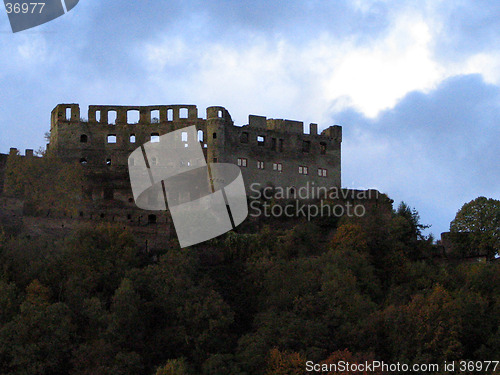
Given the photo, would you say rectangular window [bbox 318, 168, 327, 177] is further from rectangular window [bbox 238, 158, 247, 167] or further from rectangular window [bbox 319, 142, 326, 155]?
rectangular window [bbox 238, 158, 247, 167]

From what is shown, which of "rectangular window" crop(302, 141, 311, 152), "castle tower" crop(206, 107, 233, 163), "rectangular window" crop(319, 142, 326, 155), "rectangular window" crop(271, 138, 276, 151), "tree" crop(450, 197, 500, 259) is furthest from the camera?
"rectangular window" crop(319, 142, 326, 155)

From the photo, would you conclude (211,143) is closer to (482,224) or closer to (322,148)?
(322,148)

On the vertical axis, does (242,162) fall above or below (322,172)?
above

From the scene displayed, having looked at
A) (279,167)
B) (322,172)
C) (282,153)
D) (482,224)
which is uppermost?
(282,153)

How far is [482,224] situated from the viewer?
2322 inches

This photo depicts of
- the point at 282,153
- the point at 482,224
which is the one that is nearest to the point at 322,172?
the point at 282,153

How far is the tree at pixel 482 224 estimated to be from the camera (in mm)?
58219

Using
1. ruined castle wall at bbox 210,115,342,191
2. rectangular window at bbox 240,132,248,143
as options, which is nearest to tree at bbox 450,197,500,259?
ruined castle wall at bbox 210,115,342,191

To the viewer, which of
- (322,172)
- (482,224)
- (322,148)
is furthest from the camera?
(322,148)

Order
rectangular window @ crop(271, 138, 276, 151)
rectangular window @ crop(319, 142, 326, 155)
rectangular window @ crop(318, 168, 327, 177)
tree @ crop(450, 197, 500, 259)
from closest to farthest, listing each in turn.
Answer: tree @ crop(450, 197, 500, 259), rectangular window @ crop(271, 138, 276, 151), rectangular window @ crop(318, 168, 327, 177), rectangular window @ crop(319, 142, 326, 155)

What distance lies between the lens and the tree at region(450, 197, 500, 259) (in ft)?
191

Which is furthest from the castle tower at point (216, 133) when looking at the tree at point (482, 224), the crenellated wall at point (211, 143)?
the tree at point (482, 224)

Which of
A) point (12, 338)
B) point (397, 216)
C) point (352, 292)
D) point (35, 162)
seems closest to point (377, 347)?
point (352, 292)

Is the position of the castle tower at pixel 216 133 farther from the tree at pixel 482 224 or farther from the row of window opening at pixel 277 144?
the tree at pixel 482 224
